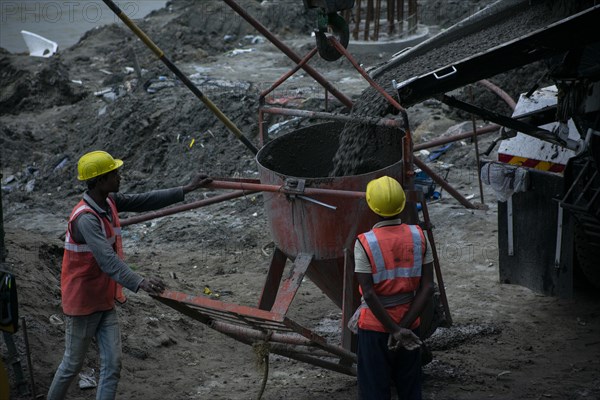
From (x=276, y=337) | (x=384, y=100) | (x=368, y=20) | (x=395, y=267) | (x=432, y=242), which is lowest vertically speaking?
(x=276, y=337)

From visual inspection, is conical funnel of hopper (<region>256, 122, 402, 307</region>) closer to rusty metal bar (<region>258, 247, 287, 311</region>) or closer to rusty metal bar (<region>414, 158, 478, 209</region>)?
rusty metal bar (<region>258, 247, 287, 311</region>)

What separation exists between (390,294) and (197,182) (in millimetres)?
1573

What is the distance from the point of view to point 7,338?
482 cm

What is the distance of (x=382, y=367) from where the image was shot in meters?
4.12

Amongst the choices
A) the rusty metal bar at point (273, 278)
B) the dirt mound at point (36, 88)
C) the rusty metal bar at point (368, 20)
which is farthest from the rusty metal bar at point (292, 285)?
the dirt mound at point (36, 88)

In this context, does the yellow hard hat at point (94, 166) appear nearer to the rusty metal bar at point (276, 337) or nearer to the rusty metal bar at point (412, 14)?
the rusty metal bar at point (276, 337)

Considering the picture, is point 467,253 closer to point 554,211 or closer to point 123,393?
point 554,211

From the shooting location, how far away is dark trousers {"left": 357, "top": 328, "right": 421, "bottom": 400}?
4.11 metres

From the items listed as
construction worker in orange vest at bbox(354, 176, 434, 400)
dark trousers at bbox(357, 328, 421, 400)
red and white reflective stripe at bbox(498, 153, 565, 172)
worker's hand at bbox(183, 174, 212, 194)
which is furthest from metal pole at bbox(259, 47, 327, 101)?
dark trousers at bbox(357, 328, 421, 400)

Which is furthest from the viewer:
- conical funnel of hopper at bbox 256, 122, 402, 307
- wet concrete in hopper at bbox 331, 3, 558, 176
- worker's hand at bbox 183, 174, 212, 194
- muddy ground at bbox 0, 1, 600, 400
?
muddy ground at bbox 0, 1, 600, 400

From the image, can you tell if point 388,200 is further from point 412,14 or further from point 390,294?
point 412,14

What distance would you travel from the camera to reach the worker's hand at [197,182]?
505 centimetres

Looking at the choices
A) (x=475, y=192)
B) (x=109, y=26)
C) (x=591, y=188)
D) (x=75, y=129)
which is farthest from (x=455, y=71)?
(x=109, y=26)

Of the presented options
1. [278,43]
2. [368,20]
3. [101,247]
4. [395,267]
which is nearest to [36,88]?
[368,20]
